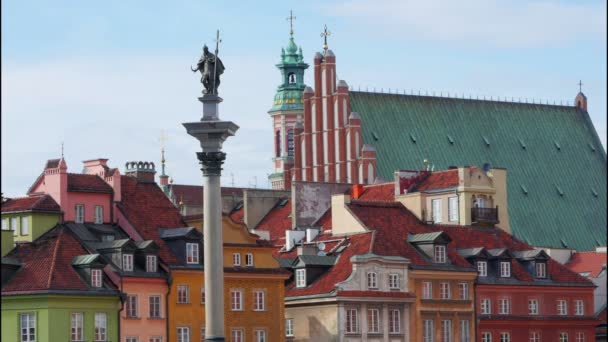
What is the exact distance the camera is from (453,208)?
12375cm

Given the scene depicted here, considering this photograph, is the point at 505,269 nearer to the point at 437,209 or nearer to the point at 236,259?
the point at 437,209

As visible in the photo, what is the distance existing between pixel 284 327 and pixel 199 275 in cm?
555

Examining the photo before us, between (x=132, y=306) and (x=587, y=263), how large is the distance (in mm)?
44465

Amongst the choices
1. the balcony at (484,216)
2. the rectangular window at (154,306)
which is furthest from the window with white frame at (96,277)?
the balcony at (484,216)

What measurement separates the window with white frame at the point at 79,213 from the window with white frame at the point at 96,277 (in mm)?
5707

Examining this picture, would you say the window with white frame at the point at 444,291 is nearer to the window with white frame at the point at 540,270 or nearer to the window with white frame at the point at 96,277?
the window with white frame at the point at 540,270

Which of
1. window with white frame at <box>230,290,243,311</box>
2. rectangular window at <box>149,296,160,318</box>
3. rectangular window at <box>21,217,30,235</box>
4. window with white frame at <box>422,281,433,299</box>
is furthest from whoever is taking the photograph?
window with white frame at <box>422,281,433,299</box>

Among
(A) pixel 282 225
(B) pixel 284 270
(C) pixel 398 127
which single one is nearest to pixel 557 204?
(C) pixel 398 127

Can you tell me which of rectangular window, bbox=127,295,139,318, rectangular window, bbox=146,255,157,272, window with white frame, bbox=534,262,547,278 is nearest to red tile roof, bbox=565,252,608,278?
window with white frame, bbox=534,262,547,278

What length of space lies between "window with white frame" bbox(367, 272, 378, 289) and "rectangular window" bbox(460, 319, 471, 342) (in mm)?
7163

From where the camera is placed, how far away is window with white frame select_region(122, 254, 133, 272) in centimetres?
9556

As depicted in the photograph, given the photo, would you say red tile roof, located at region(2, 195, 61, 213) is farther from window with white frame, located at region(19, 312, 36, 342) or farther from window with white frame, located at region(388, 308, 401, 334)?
window with white frame, located at region(388, 308, 401, 334)

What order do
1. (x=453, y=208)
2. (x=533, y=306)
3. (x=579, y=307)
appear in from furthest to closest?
1. (x=453, y=208)
2. (x=579, y=307)
3. (x=533, y=306)

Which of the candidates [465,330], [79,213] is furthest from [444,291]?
[79,213]
